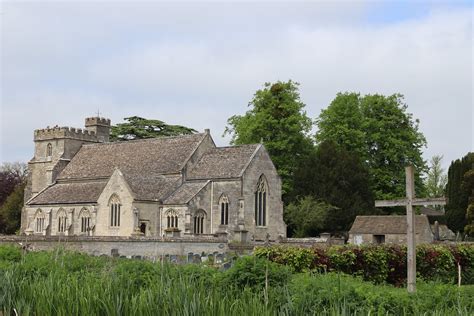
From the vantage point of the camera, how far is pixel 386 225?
4234 centimetres

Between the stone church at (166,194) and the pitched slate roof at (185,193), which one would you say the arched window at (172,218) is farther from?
the pitched slate roof at (185,193)

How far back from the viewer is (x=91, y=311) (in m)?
7.90

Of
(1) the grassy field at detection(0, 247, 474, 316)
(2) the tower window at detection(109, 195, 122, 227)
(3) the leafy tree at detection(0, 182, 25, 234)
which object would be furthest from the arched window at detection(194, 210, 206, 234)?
(1) the grassy field at detection(0, 247, 474, 316)

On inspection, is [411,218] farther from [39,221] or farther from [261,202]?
[39,221]

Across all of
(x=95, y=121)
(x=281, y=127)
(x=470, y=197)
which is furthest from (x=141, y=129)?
(x=470, y=197)

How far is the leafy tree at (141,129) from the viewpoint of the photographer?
254 ft

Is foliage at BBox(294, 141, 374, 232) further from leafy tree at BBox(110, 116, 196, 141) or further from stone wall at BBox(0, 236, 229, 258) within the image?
leafy tree at BBox(110, 116, 196, 141)

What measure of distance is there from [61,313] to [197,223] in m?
35.9

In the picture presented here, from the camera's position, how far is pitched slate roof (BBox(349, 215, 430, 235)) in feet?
136

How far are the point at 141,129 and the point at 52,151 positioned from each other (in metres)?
21.1

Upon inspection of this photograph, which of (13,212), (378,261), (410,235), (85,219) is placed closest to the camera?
(410,235)

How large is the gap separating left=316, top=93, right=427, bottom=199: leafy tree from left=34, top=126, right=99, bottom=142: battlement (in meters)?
20.6

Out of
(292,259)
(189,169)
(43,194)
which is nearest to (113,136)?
(43,194)

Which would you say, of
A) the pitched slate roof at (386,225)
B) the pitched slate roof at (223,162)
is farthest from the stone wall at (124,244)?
the pitched slate roof at (386,225)
